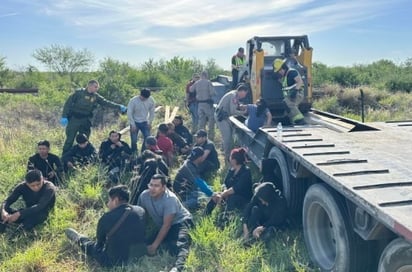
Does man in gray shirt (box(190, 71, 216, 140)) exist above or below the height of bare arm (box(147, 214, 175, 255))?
above

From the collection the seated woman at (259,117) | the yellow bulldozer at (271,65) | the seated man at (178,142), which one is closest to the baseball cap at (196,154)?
the seated woman at (259,117)

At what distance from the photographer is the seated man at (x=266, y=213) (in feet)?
16.4

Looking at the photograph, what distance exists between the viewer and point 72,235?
5227 mm

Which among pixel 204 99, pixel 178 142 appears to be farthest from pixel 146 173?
pixel 204 99

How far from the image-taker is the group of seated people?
4.69m

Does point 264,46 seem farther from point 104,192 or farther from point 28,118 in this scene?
point 28,118

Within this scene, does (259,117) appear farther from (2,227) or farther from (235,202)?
(2,227)

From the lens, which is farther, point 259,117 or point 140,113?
point 140,113

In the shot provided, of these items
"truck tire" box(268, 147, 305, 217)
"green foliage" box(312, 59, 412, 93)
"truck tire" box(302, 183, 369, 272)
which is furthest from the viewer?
"green foliage" box(312, 59, 412, 93)

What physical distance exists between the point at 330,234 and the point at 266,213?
0.92 m

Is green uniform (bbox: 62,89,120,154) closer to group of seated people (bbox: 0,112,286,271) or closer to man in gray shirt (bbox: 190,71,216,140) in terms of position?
group of seated people (bbox: 0,112,286,271)

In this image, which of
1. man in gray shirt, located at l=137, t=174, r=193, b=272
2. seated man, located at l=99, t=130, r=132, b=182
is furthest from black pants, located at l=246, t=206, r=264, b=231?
seated man, located at l=99, t=130, r=132, b=182

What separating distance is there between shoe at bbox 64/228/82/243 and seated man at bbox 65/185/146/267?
38 cm

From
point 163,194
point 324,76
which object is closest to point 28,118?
point 163,194
